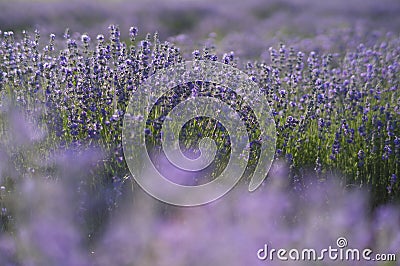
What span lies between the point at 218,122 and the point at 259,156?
0.32 meters

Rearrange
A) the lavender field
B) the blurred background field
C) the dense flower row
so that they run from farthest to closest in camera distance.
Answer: the blurred background field → the dense flower row → the lavender field

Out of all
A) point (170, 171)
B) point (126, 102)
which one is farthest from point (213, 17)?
point (170, 171)

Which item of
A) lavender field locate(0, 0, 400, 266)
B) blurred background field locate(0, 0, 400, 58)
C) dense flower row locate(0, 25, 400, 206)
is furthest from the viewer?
blurred background field locate(0, 0, 400, 58)

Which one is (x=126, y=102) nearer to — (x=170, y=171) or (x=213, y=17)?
(x=170, y=171)

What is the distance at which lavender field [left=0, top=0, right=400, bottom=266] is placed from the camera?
7.18 ft

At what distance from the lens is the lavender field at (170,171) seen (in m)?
2.19

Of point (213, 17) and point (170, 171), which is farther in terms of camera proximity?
point (213, 17)

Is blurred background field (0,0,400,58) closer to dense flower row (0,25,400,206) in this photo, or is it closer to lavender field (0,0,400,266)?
dense flower row (0,25,400,206)

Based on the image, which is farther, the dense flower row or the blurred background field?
the blurred background field

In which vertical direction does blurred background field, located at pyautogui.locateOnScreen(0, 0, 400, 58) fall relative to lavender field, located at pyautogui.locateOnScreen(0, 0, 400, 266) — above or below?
above

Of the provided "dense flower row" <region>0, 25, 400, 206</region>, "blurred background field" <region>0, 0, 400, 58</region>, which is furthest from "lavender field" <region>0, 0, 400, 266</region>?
"blurred background field" <region>0, 0, 400, 58</region>

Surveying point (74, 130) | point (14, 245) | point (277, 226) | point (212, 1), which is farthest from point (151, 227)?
point (212, 1)

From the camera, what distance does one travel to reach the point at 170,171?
119 inches

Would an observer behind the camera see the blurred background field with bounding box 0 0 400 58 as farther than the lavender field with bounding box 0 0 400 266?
Yes
